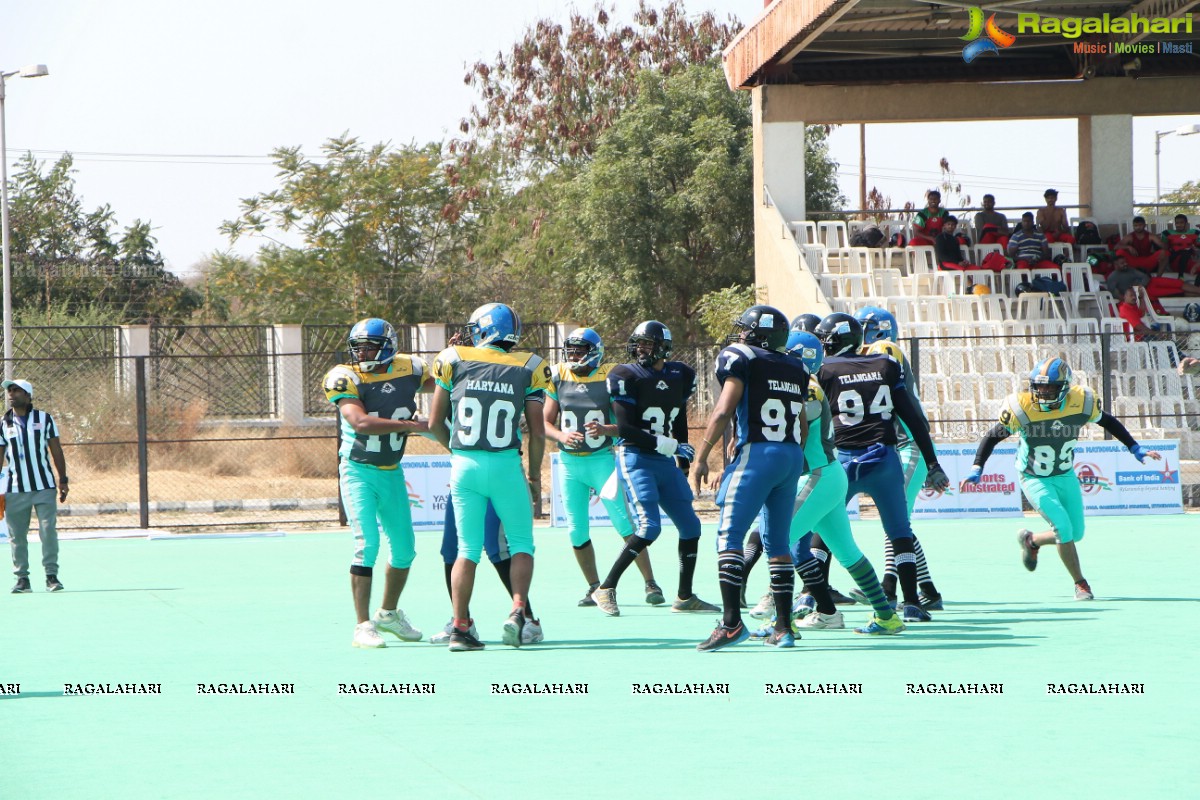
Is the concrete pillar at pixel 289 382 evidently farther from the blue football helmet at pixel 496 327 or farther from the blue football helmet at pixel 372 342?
the blue football helmet at pixel 496 327

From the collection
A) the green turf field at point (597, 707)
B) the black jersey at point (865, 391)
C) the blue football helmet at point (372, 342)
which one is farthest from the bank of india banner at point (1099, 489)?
the blue football helmet at point (372, 342)

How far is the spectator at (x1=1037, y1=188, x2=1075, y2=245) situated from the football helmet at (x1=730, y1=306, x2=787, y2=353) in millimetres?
20895

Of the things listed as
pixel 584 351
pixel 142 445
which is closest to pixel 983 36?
pixel 142 445

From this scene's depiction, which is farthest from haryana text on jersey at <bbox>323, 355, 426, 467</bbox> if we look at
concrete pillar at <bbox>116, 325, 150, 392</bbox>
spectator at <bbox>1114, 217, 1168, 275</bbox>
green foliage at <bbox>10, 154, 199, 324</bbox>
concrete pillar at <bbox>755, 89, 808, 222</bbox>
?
green foliage at <bbox>10, 154, 199, 324</bbox>

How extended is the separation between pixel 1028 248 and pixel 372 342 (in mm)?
20225

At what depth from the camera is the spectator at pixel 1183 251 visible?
27562 mm

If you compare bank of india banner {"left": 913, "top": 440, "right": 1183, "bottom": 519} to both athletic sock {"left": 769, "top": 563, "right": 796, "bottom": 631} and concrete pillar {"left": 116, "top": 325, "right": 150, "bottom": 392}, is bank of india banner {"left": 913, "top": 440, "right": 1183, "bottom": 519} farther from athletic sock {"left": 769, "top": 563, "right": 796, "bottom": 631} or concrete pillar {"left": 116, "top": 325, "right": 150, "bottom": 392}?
concrete pillar {"left": 116, "top": 325, "right": 150, "bottom": 392}

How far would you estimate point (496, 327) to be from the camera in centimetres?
880

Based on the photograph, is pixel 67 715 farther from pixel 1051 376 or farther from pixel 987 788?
pixel 1051 376

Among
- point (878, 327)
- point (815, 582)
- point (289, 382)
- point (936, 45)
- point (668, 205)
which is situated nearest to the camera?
point (815, 582)

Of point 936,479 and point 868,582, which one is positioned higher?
point 936,479

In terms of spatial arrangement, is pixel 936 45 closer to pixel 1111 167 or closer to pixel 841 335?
pixel 1111 167

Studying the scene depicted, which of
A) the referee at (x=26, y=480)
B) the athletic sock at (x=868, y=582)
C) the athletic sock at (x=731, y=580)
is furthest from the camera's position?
the referee at (x=26, y=480)

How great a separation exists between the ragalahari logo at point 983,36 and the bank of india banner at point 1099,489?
1054 cm
